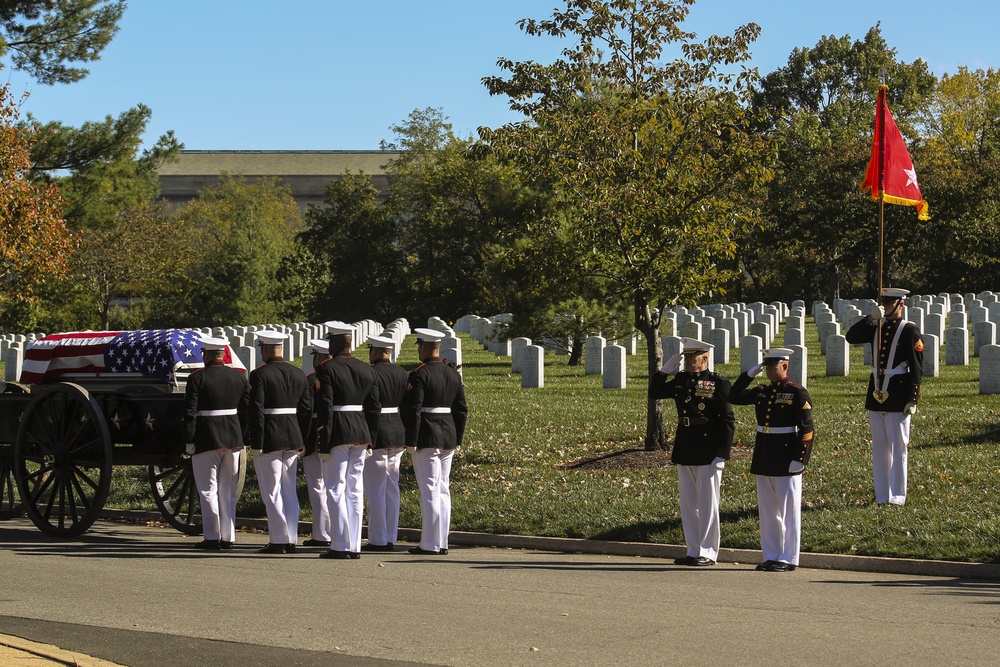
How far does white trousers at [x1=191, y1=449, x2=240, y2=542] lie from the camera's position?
10680 mm

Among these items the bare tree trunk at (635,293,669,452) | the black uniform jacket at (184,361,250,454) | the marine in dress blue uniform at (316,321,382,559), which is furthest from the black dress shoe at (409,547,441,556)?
the bare tree trunk at (635,293,669,452)

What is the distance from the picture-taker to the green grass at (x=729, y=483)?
34.1ft

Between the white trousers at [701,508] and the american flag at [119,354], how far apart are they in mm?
4010

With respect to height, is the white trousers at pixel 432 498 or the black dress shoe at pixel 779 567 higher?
the white trousers at pixel 432 498

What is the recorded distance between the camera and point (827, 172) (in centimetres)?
4653

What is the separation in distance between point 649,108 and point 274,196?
214ft

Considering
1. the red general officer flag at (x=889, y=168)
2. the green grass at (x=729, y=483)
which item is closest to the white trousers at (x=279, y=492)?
the green grass at (x=729, y=483)

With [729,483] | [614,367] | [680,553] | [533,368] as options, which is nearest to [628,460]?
[729,483]

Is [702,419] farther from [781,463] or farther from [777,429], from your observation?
[781,463]

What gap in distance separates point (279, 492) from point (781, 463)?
404 cm

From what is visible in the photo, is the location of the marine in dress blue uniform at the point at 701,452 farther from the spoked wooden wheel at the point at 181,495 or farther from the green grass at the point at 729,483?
the spoked wooden wheel at the point at 181,495

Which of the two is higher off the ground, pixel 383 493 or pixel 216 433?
pixel 216 433

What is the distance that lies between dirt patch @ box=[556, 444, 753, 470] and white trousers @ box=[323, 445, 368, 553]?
4.30m

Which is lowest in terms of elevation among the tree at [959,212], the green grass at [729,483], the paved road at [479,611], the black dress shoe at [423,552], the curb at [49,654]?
the black dress shoe at [423,552]
